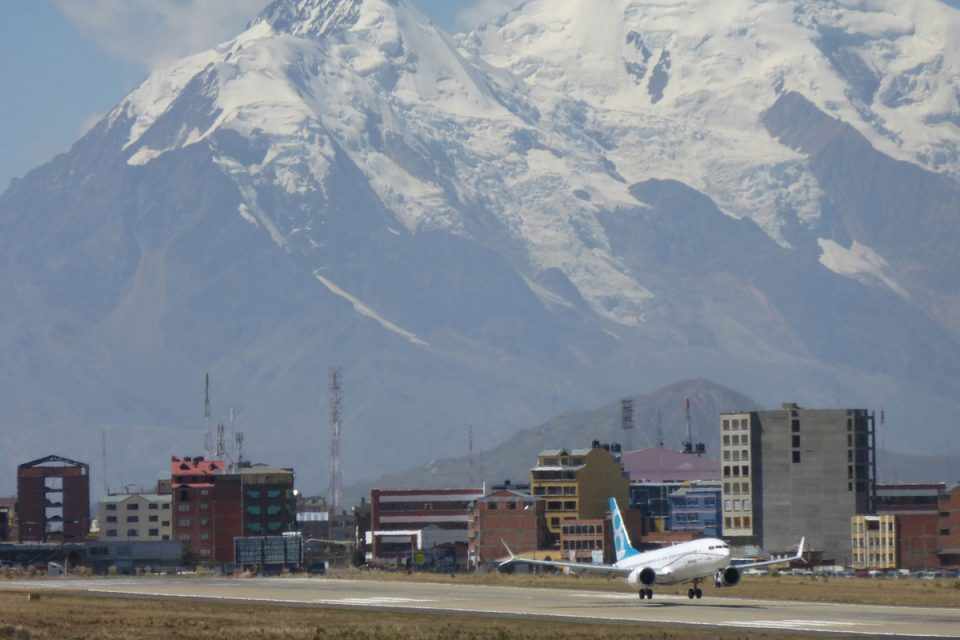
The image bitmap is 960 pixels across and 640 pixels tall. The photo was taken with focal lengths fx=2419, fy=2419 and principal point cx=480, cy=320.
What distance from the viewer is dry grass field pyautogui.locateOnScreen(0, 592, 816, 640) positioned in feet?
515

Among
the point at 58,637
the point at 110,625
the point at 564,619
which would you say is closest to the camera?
the point at 58,637

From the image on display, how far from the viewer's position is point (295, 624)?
169375mm

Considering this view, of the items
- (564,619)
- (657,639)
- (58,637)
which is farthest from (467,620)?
(58,637)

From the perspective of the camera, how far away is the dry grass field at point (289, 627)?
15688cm

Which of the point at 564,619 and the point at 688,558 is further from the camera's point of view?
the point at 688,558

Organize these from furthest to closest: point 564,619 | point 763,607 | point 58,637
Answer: point 763,607
point 564,619
point 58,637

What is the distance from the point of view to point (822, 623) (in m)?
172

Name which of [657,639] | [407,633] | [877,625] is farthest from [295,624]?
[877,625]

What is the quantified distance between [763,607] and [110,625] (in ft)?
184

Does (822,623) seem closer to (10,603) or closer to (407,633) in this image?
(407,633)

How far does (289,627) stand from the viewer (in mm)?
165500

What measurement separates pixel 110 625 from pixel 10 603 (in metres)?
31.3

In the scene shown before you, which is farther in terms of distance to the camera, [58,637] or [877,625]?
[877,625]

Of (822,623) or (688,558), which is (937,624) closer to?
(822,623)
